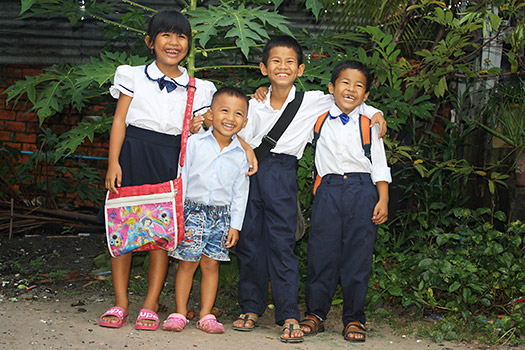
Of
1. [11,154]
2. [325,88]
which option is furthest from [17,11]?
[325,88]

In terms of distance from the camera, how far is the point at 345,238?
3762 millimetres

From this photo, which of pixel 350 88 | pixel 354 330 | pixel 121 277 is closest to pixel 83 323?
pixel 121 277

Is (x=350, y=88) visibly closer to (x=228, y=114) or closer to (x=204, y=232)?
(x=228, y=114)

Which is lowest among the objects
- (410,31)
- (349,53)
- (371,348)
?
(371,348)

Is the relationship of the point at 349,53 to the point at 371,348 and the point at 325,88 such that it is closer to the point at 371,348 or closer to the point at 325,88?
the point at 325,88

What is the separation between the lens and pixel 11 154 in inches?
274

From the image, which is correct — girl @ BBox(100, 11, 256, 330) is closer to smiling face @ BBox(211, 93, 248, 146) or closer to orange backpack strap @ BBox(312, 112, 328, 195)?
smiling face @ BBox(211, 93, 248, 146)

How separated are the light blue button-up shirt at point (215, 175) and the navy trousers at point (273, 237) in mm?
125

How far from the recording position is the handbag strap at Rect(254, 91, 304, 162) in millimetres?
3773

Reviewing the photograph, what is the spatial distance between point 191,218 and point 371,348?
1280 mm

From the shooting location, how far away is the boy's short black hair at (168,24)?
11.7 ft

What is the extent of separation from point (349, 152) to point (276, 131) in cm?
45

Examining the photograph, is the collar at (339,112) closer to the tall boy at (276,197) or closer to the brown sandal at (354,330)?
the tall boy at (276,197)

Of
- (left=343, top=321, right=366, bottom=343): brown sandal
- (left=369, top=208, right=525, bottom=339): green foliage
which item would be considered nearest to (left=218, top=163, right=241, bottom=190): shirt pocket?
(left=343, top=321, right=366, bottom=343): brown sandal
